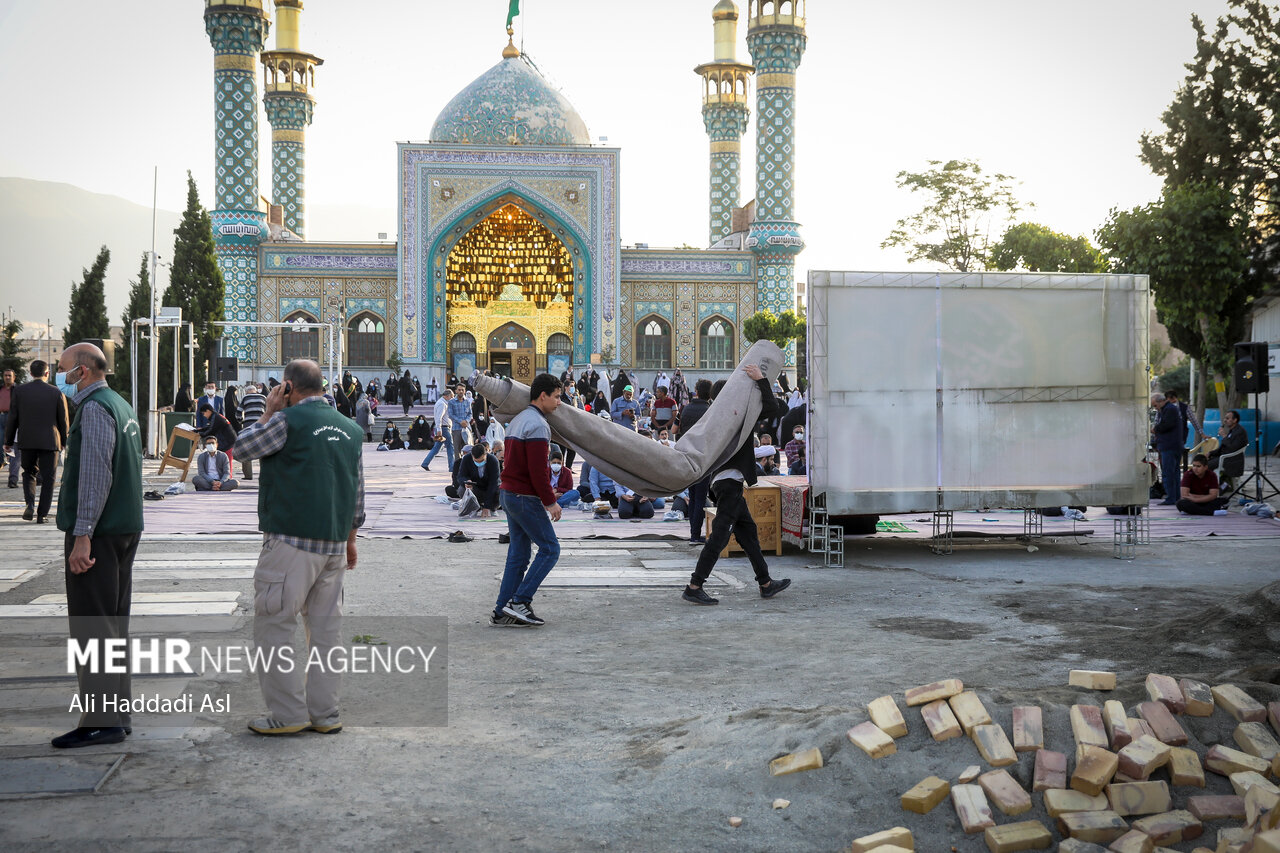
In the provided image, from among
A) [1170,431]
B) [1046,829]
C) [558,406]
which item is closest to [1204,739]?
[1046,829]

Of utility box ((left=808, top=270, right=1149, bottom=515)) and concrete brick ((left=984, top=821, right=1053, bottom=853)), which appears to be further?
utility box ((left=808, top=270, right=1149, bottom=515))

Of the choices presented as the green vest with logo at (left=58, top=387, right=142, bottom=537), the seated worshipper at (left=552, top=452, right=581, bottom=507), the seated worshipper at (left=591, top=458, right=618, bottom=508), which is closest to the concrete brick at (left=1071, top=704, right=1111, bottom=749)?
the green vest with logo at (left=58, top=387, right=142, bottom=537)

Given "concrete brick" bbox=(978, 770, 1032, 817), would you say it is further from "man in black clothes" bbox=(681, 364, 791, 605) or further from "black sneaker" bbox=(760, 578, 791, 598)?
"black sneaker" bbox=(760, 578, 791, 598)

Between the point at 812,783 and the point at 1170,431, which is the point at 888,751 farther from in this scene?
the point at 1170,431

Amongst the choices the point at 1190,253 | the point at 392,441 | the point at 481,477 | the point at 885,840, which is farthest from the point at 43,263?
the point at 885,840

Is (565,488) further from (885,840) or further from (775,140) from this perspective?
(775,140)

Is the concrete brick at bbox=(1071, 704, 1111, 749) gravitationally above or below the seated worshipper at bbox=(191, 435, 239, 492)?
below

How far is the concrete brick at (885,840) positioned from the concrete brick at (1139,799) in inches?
30.3

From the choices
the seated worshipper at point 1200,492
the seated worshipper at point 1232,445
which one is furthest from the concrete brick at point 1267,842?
the seated worshipper at point 1232,445

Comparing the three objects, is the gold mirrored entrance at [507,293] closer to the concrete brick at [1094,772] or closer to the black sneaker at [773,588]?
the black sneaker at [773,588]

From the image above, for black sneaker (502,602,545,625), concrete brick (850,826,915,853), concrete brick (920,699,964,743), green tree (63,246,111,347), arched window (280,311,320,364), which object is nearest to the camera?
concrete brick (850,826,915,853)

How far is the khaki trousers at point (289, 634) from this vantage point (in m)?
4.48

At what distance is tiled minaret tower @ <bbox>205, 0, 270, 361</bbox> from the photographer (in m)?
36.8

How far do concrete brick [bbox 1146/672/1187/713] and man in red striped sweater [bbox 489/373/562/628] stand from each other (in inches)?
127
